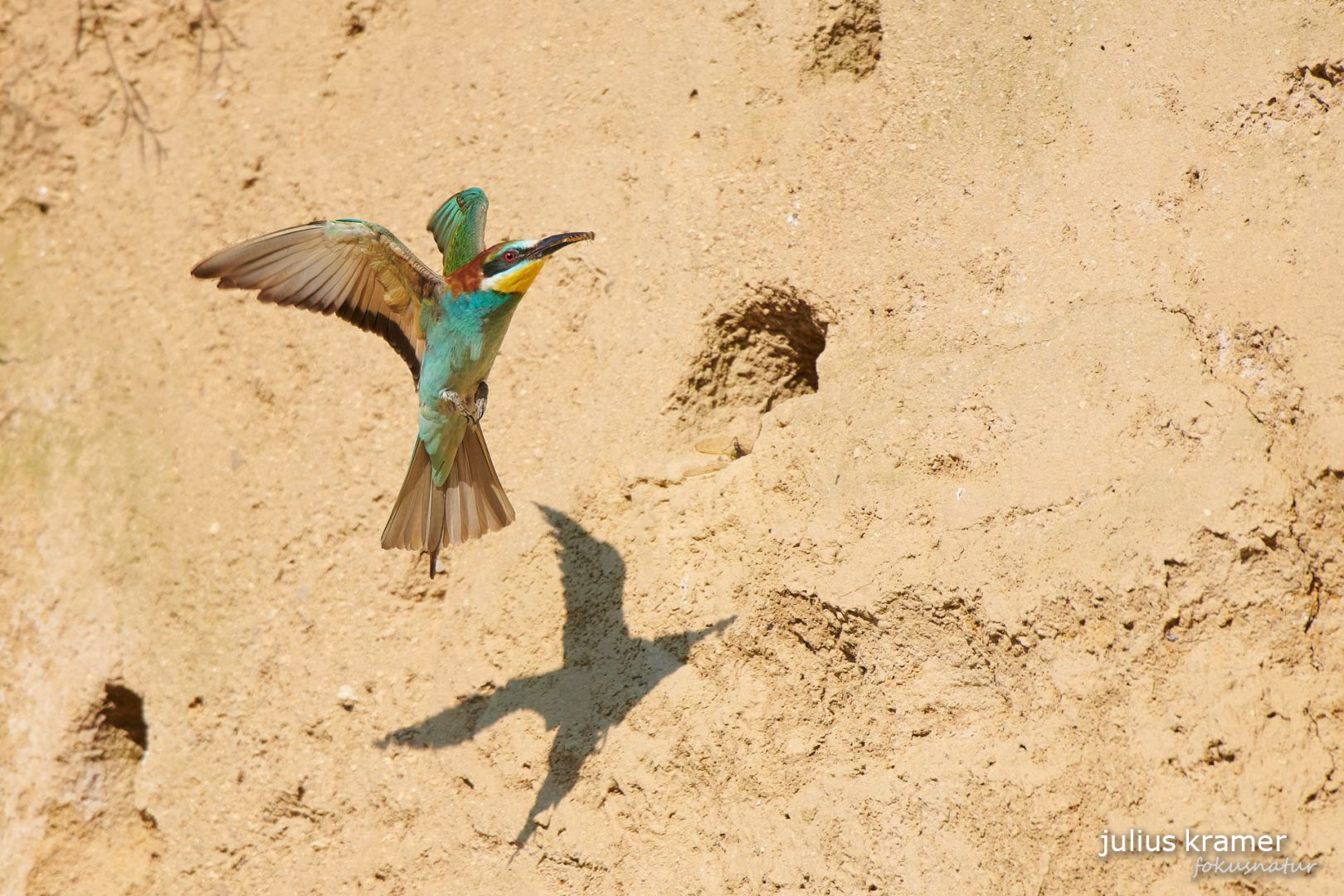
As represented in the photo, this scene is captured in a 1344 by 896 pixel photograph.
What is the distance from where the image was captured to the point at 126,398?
327cm

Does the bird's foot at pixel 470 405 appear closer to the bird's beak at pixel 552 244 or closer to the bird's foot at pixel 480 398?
the bird's foot at pixel 480 398

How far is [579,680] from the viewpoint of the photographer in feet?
8.23

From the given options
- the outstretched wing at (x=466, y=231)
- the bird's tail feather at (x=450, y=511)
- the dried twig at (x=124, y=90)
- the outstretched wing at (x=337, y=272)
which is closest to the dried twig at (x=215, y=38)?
the dried twig at (x=124, y=90)

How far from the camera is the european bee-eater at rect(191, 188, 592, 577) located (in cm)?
239

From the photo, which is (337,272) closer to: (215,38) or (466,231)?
(466,231)

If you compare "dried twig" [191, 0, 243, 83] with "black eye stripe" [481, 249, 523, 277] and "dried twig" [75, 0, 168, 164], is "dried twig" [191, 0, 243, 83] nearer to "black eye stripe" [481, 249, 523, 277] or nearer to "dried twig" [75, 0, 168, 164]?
"dried twig" [75, 0, 168, 164]

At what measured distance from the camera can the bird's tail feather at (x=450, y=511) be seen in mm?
2502

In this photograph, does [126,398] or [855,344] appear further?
[126,398]

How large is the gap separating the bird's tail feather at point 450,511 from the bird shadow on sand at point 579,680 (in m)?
0.17

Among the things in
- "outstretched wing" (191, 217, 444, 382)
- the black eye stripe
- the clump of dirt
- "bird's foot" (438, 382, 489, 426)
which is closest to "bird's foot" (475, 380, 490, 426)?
A: "bird's foot" (438, 382, 489, 426)

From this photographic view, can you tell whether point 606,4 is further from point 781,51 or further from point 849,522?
point 849,522

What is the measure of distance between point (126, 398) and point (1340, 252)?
110 inches

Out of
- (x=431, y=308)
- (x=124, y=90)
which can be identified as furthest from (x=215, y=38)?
(x=431, y=308)

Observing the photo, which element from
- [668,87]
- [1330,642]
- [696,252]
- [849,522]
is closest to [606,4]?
[668,87]
